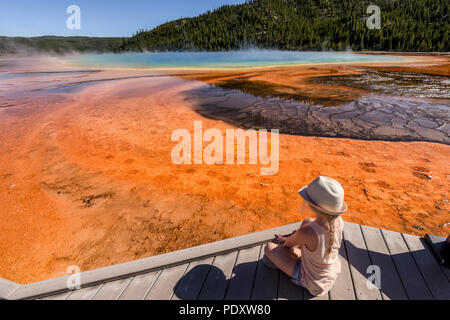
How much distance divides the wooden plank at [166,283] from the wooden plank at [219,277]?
269 millimetres

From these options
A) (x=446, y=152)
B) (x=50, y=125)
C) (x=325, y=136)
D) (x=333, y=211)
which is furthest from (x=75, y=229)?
(x=446, y=152)

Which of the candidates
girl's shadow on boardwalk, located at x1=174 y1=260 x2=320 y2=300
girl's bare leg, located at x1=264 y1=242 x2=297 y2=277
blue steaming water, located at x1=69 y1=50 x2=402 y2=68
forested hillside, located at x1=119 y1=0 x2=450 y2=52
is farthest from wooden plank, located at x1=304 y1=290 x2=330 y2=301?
forested hillside, located at x1=119 y1=0 x2=450 y2=52

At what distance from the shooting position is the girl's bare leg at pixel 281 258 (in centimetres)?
193

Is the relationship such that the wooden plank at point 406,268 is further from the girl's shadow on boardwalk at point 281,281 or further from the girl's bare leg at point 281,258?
the girl's bare leg at point 281,258

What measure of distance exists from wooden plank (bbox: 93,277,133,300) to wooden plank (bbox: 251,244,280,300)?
1170 millimetres

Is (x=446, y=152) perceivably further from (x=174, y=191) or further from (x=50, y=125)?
(x=50, y=125)

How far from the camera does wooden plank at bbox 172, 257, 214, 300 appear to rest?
6.13 ft

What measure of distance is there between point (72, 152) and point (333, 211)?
251 inches

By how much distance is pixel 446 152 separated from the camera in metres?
5.40

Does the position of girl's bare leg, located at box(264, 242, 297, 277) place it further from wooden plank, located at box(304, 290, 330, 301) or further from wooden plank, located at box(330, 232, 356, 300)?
wooden plank, located at box(330, 232, 356, 300)

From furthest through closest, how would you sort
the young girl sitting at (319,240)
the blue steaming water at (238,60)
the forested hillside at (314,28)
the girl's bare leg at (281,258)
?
the forested hillside at (314,28) → the blue steaming water at (238,60) → the girl's bare leg at (281,258) → the young girl sitting at (319,240)

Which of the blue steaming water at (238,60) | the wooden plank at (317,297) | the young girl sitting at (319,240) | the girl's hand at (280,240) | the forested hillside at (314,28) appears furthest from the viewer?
the forested hillside at (314,28)

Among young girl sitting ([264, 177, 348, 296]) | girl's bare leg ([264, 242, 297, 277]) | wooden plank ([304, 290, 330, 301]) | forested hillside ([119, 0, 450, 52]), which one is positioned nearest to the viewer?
young girl sitting ([264, 177, 348, 296])

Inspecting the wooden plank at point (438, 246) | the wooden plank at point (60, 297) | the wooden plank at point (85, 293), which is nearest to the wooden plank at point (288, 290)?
the wooden plank at point (438, 246)
